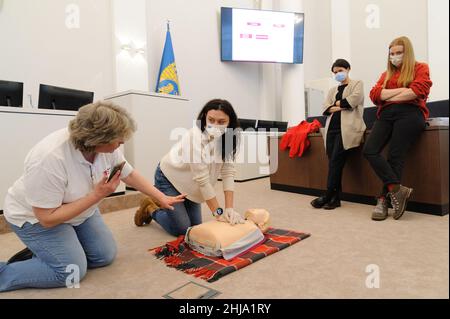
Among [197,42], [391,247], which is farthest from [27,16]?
[391,247]

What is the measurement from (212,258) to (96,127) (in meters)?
0.69

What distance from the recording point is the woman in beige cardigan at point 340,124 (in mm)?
2045

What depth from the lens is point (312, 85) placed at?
4.89 metres

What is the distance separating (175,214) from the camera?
1.57 meters

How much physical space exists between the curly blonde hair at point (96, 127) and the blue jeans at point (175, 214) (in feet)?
2.21

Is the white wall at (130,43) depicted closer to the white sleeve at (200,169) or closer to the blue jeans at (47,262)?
the white sleeve at (200,169)

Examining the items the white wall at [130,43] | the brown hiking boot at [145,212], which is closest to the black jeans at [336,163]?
the brown hiking boot at [145,212]

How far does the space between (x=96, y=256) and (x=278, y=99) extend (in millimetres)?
4281

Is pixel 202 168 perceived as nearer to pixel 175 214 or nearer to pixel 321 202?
pixel 175 214

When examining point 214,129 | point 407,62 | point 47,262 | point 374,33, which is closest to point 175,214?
point 214,129

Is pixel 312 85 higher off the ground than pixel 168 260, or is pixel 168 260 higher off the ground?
pixel 312 85

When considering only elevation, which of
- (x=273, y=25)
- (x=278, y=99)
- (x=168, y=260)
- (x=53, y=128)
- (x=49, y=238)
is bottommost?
(x=168, y=260)

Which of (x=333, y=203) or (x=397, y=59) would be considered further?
(x=333, y=203)
